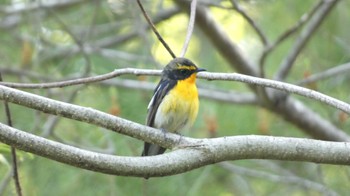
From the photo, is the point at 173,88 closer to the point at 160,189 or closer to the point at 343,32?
the point at 160,189

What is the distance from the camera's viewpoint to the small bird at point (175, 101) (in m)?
4.38

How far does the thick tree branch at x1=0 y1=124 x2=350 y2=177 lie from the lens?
2.45 m

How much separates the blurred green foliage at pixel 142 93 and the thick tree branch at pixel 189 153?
2.10m

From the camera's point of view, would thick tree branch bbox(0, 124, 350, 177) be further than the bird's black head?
No

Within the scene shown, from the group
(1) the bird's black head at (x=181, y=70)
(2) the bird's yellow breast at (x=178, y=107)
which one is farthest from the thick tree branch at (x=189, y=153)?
(1) the bird's black head at (x=181, y=70)

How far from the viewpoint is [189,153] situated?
2.78 meters

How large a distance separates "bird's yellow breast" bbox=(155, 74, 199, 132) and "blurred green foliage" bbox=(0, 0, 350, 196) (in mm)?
689

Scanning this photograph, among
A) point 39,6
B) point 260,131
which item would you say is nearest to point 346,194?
point 260,131

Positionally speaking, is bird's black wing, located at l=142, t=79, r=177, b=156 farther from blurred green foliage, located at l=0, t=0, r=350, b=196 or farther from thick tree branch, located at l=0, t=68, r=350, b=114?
thick tree branch, located at l=0, t=68, r=350, b=114

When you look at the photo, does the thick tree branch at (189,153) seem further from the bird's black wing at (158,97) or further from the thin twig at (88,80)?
the bird's black wing at (158,97)

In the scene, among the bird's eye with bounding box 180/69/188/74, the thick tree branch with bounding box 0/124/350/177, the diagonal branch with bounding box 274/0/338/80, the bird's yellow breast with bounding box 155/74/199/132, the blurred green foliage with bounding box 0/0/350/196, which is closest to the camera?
the thick tree branch with bounding box 0/124/350/177

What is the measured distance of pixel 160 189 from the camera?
18.2 ft

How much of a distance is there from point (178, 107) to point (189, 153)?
63.1 inches

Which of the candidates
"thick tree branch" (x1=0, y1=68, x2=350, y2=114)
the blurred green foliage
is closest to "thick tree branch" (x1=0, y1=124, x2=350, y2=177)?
"thick tree branch" (x1=0, y1=68, x2=350, y2=114)
